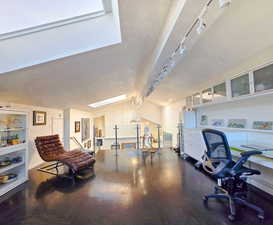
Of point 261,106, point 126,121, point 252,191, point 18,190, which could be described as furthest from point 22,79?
point 126,121

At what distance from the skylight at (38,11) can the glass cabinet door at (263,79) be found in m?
2.61

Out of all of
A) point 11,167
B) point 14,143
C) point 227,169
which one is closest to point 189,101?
point 227,169

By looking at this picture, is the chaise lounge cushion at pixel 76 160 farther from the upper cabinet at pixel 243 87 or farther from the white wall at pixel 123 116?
the white wall at pixel 123 116

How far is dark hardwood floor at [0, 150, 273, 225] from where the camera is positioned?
202 cm

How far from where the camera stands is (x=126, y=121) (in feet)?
→ 32.9

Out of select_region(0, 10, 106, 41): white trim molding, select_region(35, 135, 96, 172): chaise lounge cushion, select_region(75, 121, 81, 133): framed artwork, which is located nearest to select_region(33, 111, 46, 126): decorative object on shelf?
select_region(35, 135, 96, 172): chaise lounge cushion

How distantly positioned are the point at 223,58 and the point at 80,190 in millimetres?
3740

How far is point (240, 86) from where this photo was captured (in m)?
2.91

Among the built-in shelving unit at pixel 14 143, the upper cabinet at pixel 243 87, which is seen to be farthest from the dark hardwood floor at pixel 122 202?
the upper cabinet at pixel 243 87

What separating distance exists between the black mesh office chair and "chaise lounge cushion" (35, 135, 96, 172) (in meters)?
2.85

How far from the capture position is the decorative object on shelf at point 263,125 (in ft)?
8.26

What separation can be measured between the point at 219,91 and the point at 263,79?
1.27 m

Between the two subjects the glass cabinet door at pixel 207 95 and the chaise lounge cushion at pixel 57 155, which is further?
the glass cabinet door at pixel 207 95

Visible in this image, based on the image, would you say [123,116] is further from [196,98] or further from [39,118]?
[196,98]
